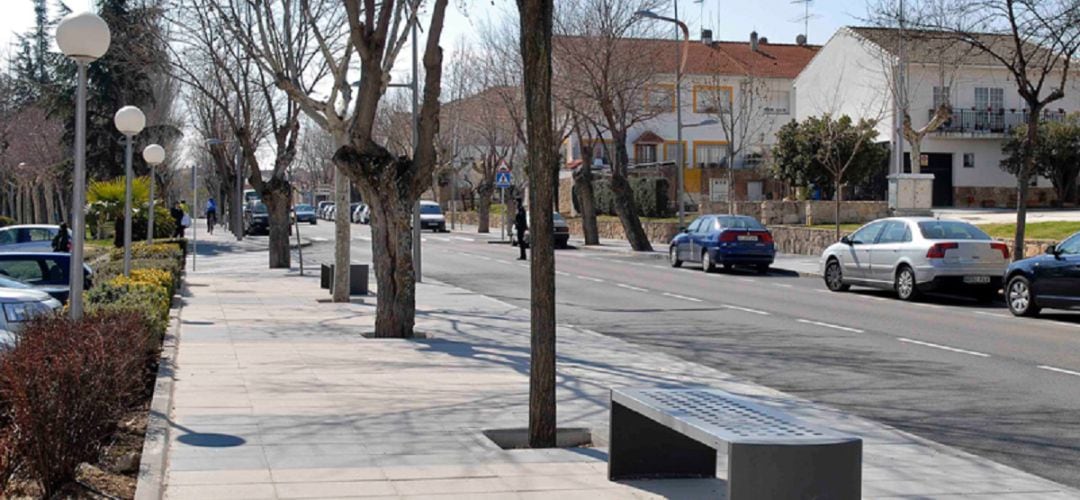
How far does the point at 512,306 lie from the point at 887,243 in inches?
288

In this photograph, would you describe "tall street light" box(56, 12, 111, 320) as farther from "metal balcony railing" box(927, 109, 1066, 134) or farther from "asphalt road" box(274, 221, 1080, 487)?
"metal balcony railing" box(927, 109, 1066, 134)

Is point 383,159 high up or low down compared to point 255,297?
up

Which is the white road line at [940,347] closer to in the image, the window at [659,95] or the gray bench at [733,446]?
the gray bench at [733,446]

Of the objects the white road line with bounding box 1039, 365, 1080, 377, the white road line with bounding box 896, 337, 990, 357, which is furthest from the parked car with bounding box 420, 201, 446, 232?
the white road line with bounding box 1039, 365, 1080, 377

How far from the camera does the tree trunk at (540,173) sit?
8398mm

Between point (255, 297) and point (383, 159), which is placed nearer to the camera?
point (383, 159)

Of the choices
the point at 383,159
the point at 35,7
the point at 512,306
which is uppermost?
the point at 35,7

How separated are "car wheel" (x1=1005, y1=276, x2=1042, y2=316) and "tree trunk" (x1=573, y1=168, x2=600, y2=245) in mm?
27397

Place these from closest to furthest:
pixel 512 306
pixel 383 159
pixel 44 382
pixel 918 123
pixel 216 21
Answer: pixel 44 382 → pixel 383 159 → pixel 512 306 → pixel 216 21 → pixel 918 123

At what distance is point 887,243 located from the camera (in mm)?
24062

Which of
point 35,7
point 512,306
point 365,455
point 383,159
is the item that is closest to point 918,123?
point 512,306

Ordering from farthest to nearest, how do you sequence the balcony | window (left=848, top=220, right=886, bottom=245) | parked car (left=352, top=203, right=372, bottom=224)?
parked car (left=352, top=203, right=372, bottom=224) < the balcony < window (left=848, top=220, right=886, bottom=245)

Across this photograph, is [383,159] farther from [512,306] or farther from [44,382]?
[44,382]

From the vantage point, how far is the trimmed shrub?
266 inches
